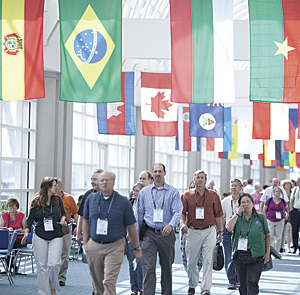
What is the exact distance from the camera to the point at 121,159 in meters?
19.3

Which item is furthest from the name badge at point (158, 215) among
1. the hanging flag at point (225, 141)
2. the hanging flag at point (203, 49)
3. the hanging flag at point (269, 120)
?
the hanging flag at point (225, 141)

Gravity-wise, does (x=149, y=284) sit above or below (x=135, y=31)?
below

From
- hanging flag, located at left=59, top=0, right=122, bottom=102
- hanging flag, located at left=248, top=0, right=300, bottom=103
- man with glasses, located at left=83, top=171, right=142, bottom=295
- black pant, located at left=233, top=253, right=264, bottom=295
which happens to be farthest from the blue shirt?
hanging flag, located at left=248, top=0, right=300, bottom=103

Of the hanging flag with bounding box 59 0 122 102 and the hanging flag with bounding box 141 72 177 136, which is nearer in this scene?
the hanging flag with bounding box 59 0 122 102

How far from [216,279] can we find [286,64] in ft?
13.5

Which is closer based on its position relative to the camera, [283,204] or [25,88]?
[25,88]

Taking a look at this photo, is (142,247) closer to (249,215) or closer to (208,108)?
(249,215)

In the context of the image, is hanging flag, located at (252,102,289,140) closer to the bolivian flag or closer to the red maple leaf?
the red maple leaf

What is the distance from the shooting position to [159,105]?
12.0 metres

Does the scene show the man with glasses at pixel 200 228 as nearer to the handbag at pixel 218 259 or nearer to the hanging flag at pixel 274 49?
the handbag at pixel 218 259

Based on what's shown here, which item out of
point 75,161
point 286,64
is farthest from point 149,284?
point 75,161

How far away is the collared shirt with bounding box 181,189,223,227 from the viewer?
25.0 ft

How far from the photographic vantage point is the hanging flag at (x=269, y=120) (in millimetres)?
12938

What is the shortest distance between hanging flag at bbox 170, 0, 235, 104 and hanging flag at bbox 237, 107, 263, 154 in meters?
8.68
